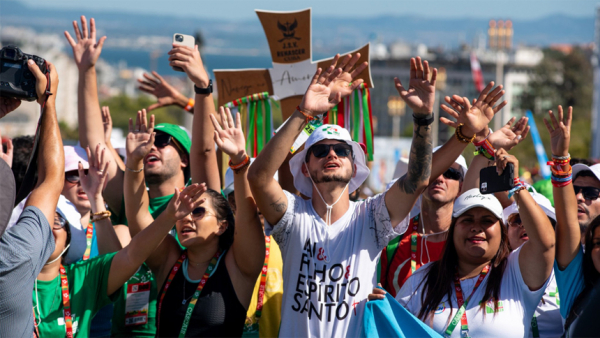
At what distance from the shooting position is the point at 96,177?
4.21 meters

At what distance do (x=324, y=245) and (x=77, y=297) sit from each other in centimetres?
141

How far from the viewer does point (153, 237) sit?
370 centimetres

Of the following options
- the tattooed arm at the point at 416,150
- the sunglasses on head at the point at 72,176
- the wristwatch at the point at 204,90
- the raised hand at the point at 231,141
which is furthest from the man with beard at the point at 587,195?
the sunglasses on head at the point at 72,176

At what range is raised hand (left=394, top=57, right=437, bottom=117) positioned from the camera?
354 centimetres

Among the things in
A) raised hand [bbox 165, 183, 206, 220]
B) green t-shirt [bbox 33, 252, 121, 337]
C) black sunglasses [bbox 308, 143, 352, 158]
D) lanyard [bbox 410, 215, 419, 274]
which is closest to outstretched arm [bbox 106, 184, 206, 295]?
raised hand [bbox 165, 183, 206, 220]

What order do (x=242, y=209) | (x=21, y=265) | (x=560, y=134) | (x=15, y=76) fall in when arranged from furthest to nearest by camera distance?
(x=560, y=134) → (x=242, y=209) → (x=15, y=76) → (x=21, y=265)

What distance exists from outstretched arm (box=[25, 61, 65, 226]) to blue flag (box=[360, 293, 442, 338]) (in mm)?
1607

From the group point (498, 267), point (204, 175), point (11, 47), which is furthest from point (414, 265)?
point (11, 47)

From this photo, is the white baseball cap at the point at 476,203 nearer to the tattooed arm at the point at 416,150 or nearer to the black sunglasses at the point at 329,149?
the tattooed arm at the point at 416,150

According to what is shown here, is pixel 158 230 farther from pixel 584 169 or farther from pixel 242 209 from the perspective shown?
pixel 584 169

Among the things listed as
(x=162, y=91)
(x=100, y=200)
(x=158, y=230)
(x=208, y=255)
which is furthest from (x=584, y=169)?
(x=162, y=91)

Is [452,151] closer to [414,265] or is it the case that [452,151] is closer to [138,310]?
[414,265]

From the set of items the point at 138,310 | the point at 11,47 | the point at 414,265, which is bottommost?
the point at 138,310

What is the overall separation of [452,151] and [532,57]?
12162 cm
